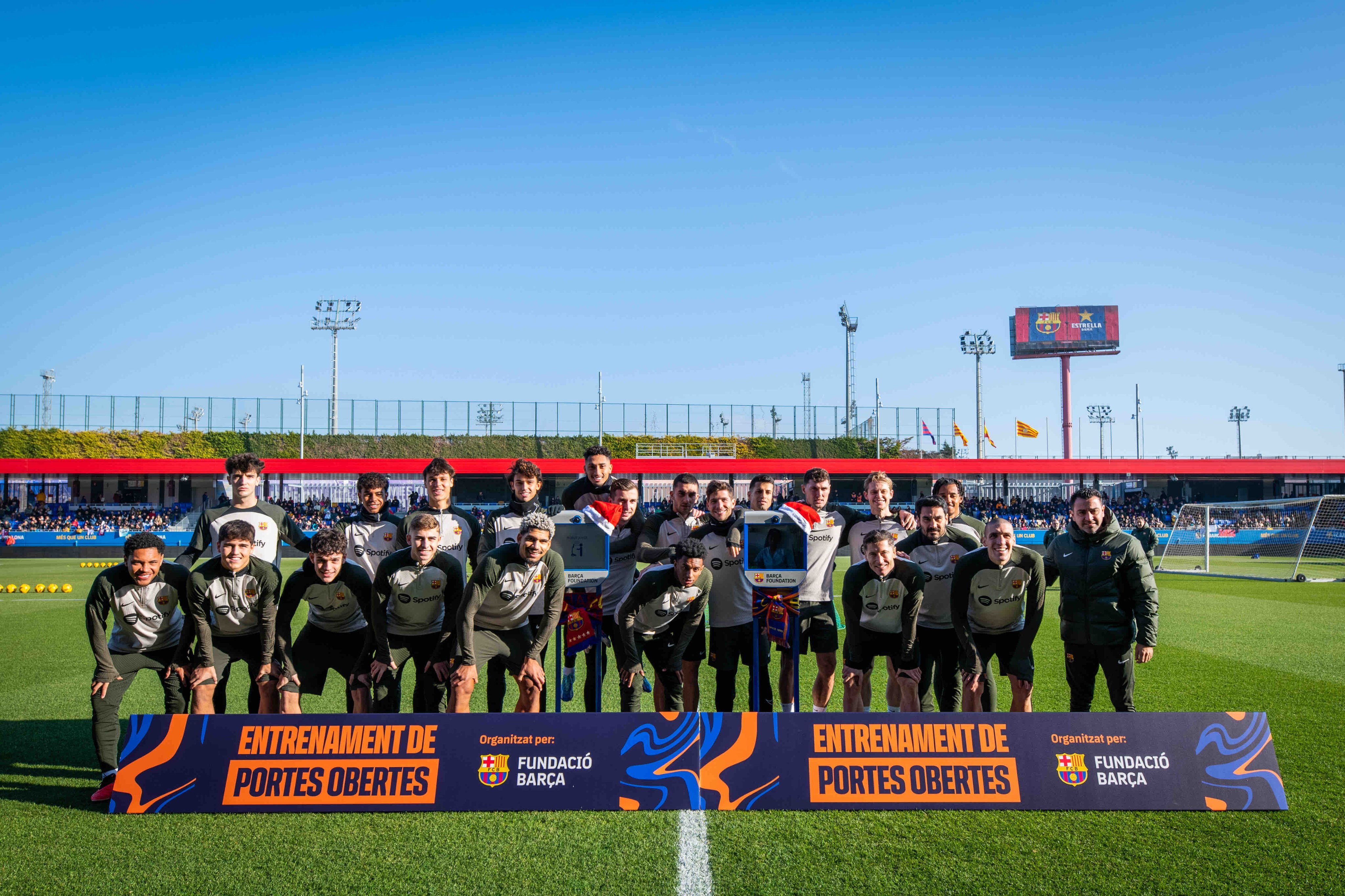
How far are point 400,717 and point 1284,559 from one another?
30293mm

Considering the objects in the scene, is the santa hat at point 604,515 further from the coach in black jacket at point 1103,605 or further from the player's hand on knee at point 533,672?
the coach in black jacket at point 1103,605

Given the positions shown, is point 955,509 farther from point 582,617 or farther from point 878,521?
point 582,617

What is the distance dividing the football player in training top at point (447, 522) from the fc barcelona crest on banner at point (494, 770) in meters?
1.90

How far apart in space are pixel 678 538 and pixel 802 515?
111cm

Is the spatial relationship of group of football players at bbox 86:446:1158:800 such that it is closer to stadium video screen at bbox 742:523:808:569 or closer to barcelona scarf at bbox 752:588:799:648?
barcelona scarf at bbox 752:588:799:648

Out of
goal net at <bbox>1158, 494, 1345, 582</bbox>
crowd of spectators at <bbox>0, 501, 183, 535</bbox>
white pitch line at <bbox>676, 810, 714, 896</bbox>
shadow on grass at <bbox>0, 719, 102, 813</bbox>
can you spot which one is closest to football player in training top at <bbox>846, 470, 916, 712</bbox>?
white pitch line at <bbox>676, 810, 714, 896</bbox>

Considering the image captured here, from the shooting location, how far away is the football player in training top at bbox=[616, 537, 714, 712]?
541 cm

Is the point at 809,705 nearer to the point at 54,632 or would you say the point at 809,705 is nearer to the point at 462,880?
the point at 462,880

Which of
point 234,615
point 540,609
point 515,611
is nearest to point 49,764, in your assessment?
point 234,615

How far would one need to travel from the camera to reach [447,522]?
6.31 meters

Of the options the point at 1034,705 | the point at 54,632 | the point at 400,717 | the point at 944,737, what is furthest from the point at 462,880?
the point at 54,632

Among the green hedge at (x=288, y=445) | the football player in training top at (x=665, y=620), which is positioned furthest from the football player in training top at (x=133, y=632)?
the green hedge at (x=288, y=445)

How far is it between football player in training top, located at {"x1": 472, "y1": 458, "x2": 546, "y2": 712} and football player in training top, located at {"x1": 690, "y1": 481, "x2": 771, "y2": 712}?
127 centimetres

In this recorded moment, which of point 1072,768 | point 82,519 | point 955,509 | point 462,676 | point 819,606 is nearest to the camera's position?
point 1072,768
